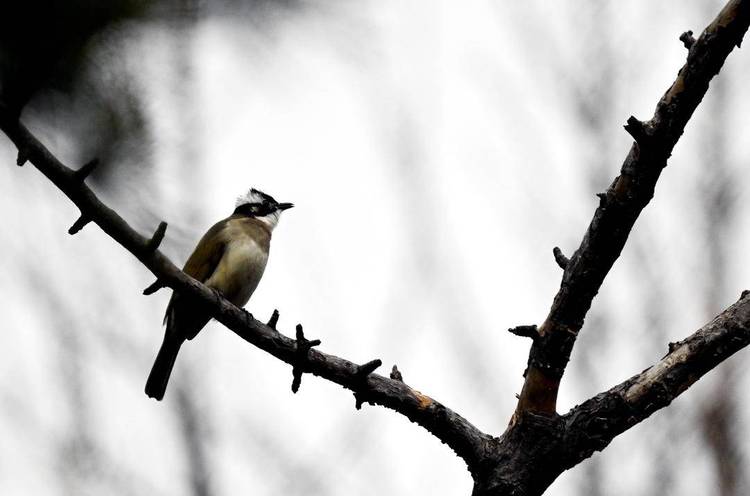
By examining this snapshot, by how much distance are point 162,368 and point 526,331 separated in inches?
141

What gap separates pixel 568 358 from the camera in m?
3.75

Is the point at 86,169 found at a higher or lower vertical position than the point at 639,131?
lower

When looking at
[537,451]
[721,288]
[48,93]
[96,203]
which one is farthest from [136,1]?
[721,288]

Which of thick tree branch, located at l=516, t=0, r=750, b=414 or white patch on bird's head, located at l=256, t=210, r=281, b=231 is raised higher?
white patch on bird's head, located at l=256, t=210, r=281, b=231

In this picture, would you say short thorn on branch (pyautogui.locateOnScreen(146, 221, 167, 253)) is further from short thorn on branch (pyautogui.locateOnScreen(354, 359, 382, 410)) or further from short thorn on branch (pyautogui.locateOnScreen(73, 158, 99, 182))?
short thorn on branch (pyautogui.locateOnScreen(354, 359, 382, 410))

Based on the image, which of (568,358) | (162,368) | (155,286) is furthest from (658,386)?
(162,368)

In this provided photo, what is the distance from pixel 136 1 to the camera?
5.94 ft

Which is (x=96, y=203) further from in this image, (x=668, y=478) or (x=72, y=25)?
(x=668, y=478)

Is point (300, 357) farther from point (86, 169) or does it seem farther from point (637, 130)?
point (86, 169)

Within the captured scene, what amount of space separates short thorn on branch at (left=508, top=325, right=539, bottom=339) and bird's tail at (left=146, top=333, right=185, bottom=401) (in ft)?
11.5

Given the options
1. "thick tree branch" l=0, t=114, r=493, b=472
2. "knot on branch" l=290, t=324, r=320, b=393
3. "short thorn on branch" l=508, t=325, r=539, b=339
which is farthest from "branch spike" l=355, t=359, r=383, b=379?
"short thorn on branch" l=508, t=325, r=539, b=339

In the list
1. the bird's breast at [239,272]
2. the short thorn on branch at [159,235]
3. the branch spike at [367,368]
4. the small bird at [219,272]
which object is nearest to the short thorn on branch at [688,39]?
the branch spike at [367,368]

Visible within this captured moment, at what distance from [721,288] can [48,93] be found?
231 inches

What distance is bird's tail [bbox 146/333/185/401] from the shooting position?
21.5 feet
